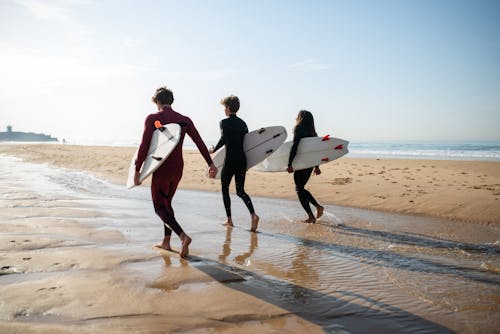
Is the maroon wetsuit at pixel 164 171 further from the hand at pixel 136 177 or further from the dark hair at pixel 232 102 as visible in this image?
the dark hair at pixel 232 102

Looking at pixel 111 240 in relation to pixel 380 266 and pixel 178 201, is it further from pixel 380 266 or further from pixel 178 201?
pixel 178 201

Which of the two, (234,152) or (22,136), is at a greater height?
(22,136)

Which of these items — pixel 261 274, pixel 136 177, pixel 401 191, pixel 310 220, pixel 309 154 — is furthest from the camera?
pixel 401 191

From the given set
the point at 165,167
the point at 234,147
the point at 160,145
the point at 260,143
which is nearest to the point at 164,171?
the point at 165,167

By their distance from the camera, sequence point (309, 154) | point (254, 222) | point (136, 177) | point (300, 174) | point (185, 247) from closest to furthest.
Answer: point (185, 247)
point (136, 177)
point (254, 222)
point (300, 174)
point (309, 154)

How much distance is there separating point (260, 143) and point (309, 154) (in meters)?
0.94

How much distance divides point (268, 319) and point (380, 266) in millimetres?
1884

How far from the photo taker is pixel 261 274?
3516mm

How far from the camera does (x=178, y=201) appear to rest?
327 inches

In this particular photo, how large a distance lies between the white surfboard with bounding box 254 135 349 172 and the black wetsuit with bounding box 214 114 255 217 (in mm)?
1205

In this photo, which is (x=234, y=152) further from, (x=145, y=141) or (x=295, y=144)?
(x=145, y=141)

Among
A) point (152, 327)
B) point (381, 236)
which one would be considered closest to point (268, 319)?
point (152, 327)

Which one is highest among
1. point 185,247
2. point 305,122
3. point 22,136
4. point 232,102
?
point 22,136

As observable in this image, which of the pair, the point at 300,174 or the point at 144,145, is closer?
the point at 144,145
